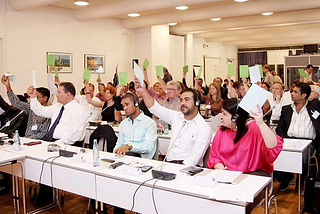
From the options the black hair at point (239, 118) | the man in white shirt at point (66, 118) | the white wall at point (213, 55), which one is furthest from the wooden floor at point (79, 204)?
the white wall at point (213, 55)

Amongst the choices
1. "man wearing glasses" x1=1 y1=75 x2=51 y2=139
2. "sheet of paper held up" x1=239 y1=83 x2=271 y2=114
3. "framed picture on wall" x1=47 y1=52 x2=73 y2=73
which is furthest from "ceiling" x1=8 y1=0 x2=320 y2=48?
"sheet of paper held up" x1=239 y1=83 x2=271 y2=114

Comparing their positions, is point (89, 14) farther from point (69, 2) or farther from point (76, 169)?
point (76, 169)

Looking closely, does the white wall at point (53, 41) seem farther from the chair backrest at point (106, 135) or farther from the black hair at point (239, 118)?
the black hair at point (239, 118)

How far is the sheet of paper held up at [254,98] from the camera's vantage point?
215 centimetres

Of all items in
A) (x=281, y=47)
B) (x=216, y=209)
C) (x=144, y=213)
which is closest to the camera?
(x=216, y=209)

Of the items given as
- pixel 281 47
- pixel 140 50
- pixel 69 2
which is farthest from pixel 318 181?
pixel 281 47

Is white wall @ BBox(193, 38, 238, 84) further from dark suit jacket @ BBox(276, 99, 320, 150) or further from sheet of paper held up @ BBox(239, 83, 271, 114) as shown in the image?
sheet of paper held up @ BBox(239, 83, 271, 114)

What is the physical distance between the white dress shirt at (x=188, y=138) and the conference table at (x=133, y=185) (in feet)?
1.39

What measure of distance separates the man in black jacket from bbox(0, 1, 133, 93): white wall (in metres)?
5.53

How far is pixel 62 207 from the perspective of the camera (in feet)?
12.1

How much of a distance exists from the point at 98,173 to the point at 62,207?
1465 mm

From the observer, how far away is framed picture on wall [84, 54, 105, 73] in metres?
8.73

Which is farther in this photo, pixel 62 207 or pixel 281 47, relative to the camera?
pixel 281 47

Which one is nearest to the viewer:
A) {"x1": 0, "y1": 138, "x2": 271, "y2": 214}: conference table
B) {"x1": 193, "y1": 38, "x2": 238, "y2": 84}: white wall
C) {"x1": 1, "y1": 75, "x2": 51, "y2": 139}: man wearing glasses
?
{"x1": 0, "y1": 138, "x2": 271, "y2": 214}: conference table
